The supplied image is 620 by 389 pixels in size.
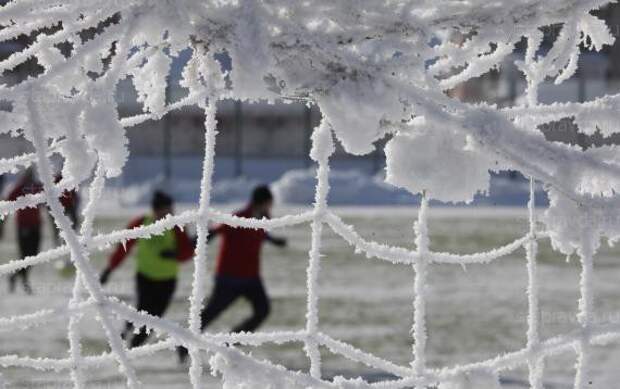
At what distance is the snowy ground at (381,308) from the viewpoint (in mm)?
6949

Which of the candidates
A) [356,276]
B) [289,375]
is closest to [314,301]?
[289,375]

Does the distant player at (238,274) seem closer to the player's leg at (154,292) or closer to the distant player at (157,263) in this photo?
the distant player at (157,263)

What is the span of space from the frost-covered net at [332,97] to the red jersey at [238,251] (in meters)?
4.96

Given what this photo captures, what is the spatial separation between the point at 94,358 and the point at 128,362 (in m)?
0.32

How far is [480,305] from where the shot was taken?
9891mm

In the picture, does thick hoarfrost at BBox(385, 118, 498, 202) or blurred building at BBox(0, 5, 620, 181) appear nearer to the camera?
thick hoarfrost at BBox(385, 118, 498, 202)

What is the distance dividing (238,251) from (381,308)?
249 centimetres

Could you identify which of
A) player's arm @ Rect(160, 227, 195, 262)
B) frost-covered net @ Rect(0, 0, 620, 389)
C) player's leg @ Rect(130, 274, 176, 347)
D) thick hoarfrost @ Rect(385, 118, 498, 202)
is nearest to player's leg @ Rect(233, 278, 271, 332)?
player's arm @ Rect(160, 227, 195, 262)

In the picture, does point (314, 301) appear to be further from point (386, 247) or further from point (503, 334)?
point (503, 334)

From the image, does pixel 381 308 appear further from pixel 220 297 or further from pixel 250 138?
pixel 250 138

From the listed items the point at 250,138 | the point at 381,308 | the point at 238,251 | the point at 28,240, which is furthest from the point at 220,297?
the point at 250,138

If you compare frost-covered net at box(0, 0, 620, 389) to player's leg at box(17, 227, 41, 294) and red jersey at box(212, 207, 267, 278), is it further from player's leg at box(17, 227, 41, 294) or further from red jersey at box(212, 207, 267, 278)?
player's leg at box(17, 227, 41, 294)

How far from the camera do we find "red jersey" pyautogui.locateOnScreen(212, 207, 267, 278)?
7465 mm

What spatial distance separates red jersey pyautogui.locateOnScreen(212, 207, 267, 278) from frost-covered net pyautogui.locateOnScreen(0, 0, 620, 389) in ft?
16.3
